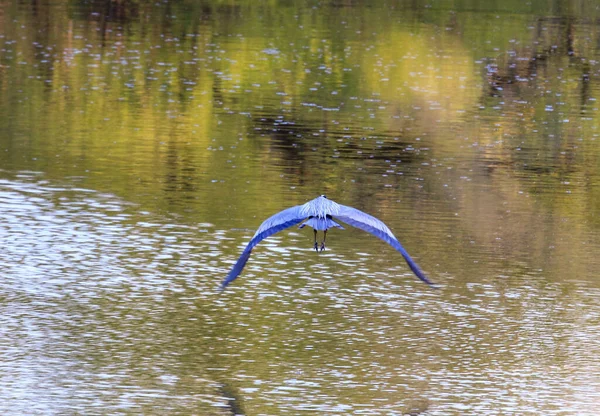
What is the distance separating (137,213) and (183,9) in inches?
1599

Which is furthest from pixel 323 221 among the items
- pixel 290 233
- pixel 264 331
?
pixel 290 233

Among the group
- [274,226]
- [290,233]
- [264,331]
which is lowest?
[264,331]

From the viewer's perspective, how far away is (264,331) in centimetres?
1775

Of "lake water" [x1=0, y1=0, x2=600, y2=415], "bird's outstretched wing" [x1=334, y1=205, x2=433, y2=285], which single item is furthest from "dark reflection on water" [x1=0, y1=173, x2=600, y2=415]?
"bird's outstretched wing" [x1=334, y1=205, x2=433, y2=285]

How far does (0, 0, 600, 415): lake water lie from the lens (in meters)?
16.0

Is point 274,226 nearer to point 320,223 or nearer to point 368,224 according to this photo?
point 320,223

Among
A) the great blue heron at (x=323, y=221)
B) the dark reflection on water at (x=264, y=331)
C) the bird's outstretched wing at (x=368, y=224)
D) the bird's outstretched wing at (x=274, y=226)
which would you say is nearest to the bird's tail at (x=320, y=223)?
the great blue heron at (x=323, y=221)

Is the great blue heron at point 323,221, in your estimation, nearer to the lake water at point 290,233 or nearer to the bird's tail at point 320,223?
the bird's tail at point 320,223

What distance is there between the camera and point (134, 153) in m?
30.2

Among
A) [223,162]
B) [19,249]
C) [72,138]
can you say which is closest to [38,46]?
[72,138]

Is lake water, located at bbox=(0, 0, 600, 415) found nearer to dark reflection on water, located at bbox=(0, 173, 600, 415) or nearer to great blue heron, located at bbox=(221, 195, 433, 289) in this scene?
dark reflection on water, located at bbox=(0, 173, 600, 415)

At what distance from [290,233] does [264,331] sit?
6035 mm

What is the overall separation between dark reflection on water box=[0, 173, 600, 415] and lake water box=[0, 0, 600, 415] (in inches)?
1.9

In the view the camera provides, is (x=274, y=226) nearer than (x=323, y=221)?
No
